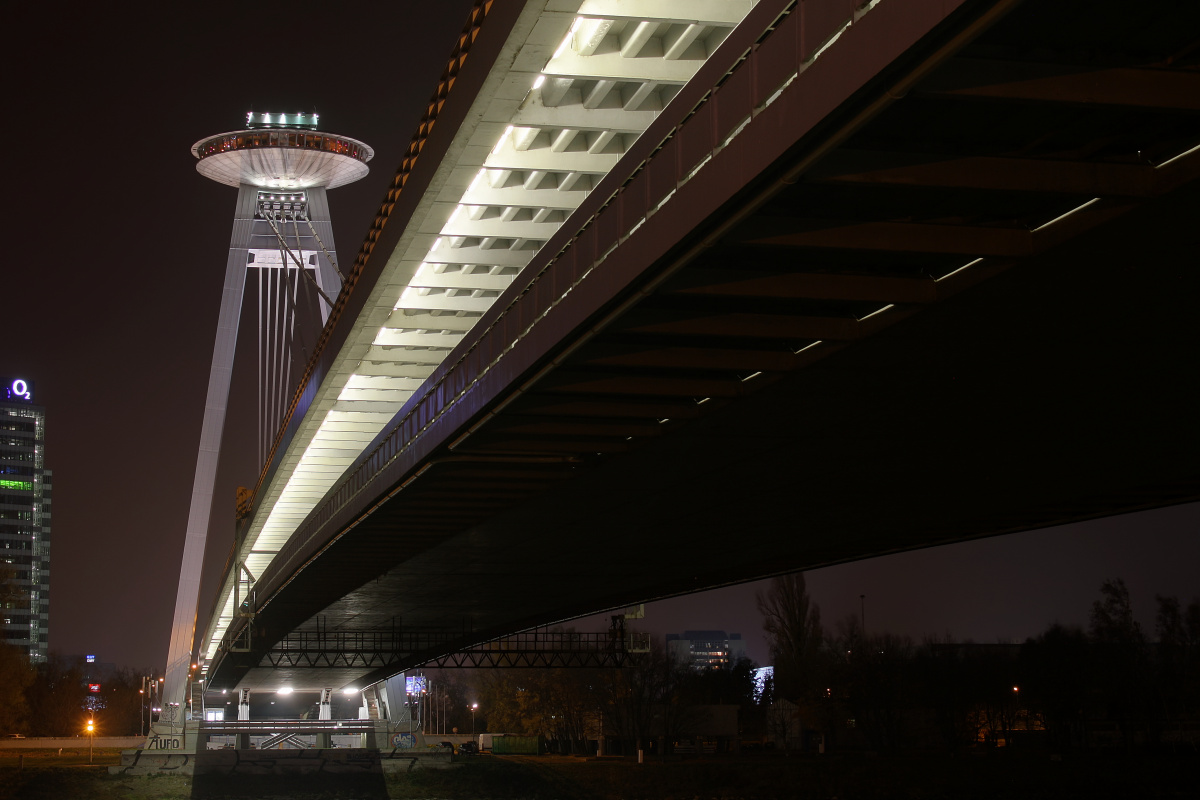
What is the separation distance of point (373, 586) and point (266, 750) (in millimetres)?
34252

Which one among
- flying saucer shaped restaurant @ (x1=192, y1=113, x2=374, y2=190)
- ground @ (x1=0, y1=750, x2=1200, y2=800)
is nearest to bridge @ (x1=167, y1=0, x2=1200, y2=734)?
ground @ (x1=0, y1=750, x2=1200, y2=800)

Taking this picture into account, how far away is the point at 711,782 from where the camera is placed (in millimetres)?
52438

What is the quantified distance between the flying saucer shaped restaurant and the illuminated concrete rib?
2706 centimetres

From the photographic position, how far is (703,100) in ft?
30.2

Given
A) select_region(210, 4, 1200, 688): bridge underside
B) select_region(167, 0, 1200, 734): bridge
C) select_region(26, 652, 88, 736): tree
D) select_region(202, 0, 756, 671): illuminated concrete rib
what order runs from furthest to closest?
select_region(26, 652, 88, 736): tree, select_region(202, 0, 756, 671): illuminated concrete rib, select_region(210, 4, 1200, 688): bridge underside, select_region(167, 0, 1200, 734): bridge

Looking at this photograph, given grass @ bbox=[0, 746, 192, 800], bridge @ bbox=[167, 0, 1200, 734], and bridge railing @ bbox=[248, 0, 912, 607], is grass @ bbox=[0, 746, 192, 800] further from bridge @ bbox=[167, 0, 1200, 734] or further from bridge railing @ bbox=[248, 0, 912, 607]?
Answer: bridge railing @ bbox=[248, 0, 912, 607]

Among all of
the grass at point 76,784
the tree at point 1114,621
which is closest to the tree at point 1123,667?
the tree at point 1114,621

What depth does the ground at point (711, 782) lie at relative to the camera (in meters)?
50.5

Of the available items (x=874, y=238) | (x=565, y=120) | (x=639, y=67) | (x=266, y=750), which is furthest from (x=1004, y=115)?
(x=266, y=750)

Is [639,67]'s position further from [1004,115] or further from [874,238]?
[1004,115]

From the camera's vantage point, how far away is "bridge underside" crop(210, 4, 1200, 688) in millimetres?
7711

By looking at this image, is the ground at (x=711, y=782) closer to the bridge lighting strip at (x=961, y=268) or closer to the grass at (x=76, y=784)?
the grass at (x=76, y=784)

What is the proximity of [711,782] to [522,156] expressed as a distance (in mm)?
41009

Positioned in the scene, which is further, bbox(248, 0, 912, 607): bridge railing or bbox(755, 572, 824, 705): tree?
bbox(755, 572, 824, 705): tree
